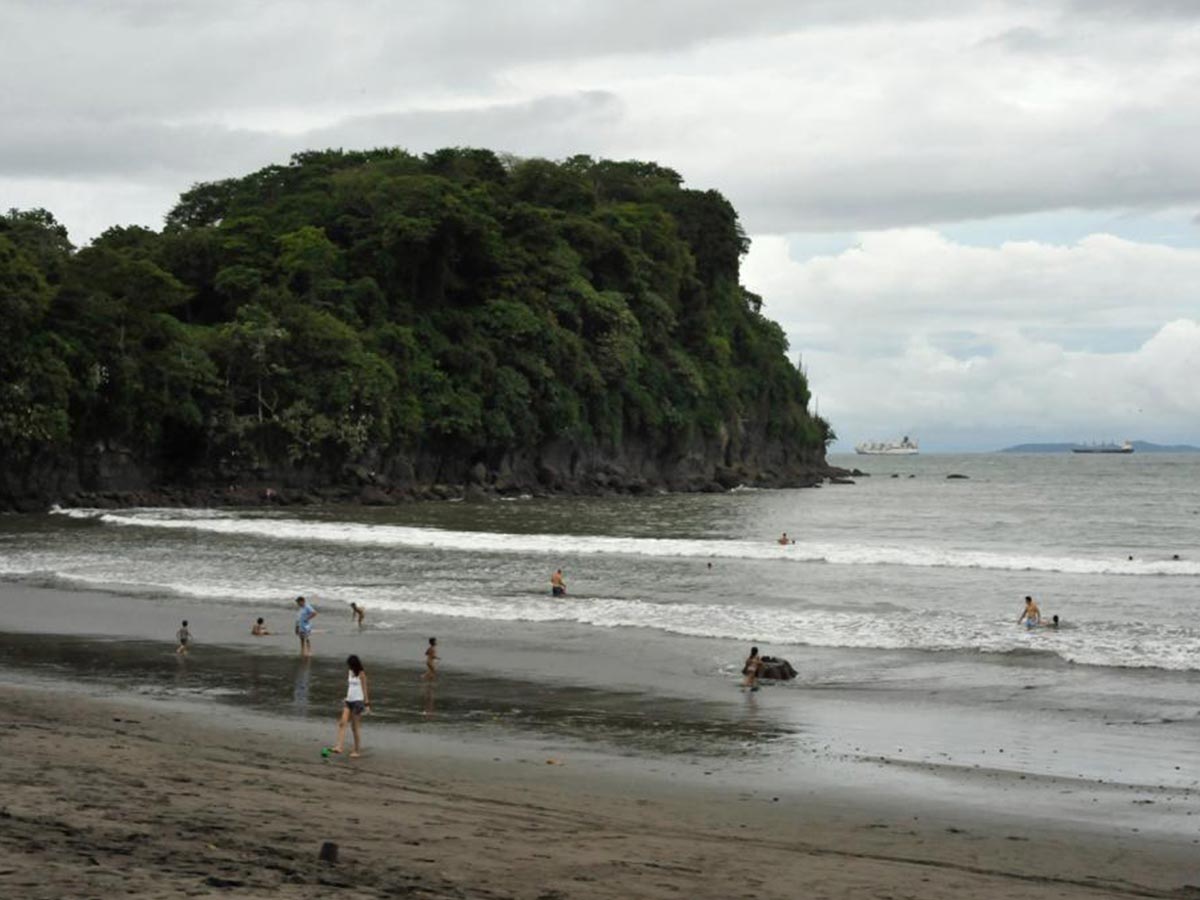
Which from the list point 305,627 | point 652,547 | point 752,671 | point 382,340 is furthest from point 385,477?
point 752,671

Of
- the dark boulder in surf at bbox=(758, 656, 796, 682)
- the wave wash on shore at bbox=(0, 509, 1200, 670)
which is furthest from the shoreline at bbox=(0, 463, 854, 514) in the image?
the dark boulder in surf at bbox=(758, 656, 796, 682)

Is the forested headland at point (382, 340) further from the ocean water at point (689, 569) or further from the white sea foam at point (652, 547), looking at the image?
the white sea foam at point (652, 547)

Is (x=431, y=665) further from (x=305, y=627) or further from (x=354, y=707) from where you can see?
(x=354, y=707)

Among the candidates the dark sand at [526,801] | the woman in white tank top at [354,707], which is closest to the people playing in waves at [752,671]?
the dark sand at [526,801]

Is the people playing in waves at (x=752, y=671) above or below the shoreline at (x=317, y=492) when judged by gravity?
below

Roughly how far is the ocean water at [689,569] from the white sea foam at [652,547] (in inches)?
5.1

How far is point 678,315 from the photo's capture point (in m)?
91.6

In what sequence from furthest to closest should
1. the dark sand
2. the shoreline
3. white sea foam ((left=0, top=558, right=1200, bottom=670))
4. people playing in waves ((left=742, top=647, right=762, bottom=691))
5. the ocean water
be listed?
the shoreline → the ocean water → white sea foam ((left=0, top=558, right=1200, bottom=670)) → people playing in waves ((left=742, top=647, right=762, bottom=691)) → the dark sand

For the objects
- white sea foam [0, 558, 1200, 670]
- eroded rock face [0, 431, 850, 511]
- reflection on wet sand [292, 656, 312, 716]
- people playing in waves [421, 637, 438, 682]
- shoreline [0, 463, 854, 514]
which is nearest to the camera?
reflection on wet sand [292, 656, 312, 716]

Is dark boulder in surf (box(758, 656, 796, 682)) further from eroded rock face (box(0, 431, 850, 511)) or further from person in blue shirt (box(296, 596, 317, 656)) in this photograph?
eroded rock face (box(0, 431, 850, 511))

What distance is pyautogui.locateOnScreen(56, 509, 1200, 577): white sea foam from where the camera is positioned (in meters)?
38.2

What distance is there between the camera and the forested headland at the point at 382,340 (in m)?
57.7

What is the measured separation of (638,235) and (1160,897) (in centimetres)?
7802

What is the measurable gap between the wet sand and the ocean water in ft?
37.2
